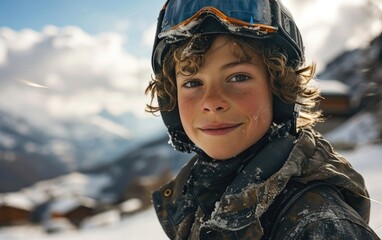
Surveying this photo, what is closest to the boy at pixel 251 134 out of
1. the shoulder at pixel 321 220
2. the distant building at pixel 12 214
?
the shoulder at pixel 321 220

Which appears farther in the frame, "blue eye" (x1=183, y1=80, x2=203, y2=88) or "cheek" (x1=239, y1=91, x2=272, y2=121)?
"blue eye" (x1=183, y1=80, x2=203, y2=88)

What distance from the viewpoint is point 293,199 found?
1.43 m

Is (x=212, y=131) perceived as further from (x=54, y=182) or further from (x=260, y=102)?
(x=54, y=182)

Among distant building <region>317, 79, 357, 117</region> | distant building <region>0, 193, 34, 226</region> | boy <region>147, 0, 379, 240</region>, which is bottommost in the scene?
boy <region>147, 0, 379, 240</region>

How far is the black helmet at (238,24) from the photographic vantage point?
1.75m

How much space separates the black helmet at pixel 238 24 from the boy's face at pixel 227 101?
0.30 ft

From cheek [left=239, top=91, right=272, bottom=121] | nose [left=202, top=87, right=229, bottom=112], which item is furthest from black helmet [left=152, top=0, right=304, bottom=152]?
nose [left=202, top=87, right=229, bottom=112]

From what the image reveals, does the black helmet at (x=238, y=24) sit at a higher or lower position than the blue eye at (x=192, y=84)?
higher

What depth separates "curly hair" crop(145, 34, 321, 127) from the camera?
5.69 feet

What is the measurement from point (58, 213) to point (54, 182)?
80.6 m

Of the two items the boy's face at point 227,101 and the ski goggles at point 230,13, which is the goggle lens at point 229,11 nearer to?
the ski goggles at point 230,13

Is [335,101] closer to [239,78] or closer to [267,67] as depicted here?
[267,67]

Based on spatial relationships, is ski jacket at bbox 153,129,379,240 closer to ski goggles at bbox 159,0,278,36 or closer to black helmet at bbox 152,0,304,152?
black helmet at bbox 152,0,304,152

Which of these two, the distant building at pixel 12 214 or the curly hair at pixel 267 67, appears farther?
the distant building at pixel 12 214
